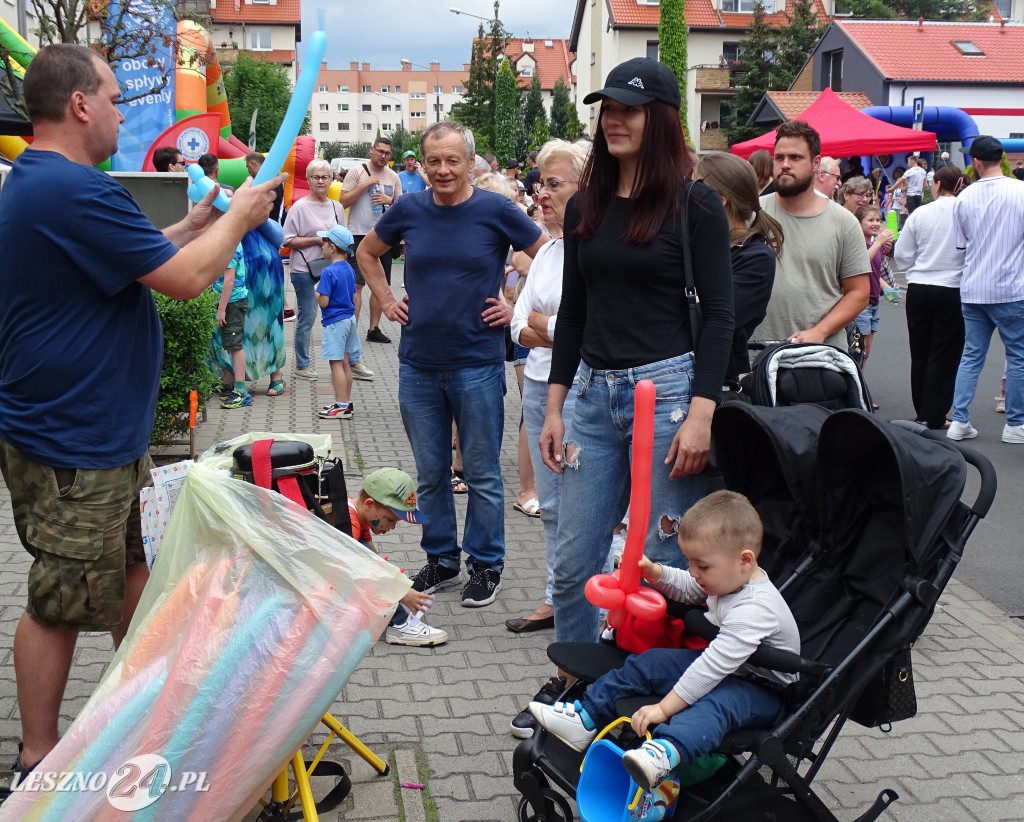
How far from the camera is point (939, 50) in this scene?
39500 mm

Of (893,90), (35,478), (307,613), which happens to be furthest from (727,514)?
(893,90)

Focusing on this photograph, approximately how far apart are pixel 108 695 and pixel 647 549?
163 cm

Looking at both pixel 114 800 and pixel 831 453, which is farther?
pixel 831 453

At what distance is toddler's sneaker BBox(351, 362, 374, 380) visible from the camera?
429 inches

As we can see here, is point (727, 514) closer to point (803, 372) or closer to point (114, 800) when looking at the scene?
point (803, 372)

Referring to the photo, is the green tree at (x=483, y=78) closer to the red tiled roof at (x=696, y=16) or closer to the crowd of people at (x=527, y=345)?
the red tiled roof at (x=696, y=16)

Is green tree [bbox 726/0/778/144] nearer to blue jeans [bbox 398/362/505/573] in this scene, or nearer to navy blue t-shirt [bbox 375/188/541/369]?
navy blue t-shirt [bbox 375/188/541/369]

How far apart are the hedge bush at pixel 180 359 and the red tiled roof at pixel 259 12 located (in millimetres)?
73469

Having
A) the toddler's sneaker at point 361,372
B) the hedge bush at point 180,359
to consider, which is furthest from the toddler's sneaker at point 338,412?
the hedge bush at point 180,359

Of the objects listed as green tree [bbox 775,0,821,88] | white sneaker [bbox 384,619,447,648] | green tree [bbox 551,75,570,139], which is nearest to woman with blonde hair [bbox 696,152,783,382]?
white sneaker [bbox 384,619,447,648]

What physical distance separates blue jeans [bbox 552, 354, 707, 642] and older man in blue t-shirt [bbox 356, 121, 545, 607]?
1.37m

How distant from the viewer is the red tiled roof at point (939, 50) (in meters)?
37.7

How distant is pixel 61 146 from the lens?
9.92 ft

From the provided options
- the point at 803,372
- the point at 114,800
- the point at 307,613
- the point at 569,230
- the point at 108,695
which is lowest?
the point at 114,800
